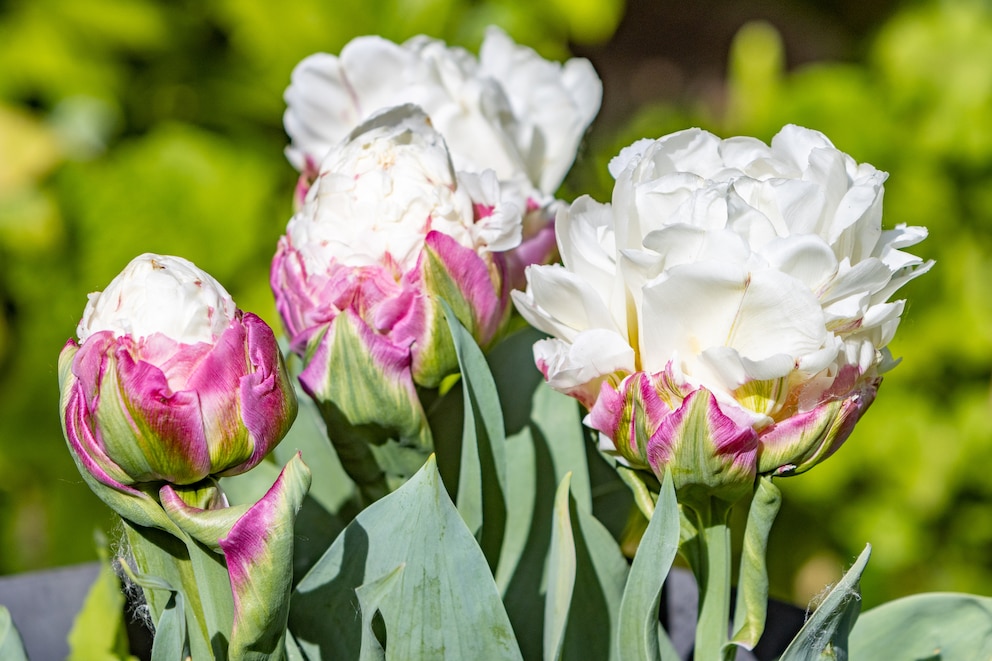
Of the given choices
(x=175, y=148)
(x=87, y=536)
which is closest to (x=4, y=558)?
(x=87, y=536)

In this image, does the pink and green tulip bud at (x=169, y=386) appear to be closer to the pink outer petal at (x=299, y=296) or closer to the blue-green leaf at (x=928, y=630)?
the pink outer petal at (x=299, y=296)

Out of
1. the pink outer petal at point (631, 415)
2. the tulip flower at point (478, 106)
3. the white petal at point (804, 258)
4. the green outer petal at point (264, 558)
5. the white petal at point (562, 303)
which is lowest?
the green outer petal at point (264, 558)

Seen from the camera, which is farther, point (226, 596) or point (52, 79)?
point (52, 79)

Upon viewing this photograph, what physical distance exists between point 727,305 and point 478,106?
0.17 metres

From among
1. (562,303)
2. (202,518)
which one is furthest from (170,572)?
(562,303)

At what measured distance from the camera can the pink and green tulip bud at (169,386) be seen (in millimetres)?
295

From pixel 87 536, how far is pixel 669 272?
3.11ft

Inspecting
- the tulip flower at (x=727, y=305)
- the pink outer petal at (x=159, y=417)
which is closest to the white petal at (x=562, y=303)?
the tulip flower at (x=727, y=305)

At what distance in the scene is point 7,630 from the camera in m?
0.35

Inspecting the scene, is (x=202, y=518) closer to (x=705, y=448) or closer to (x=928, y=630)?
(x=705, y=448)

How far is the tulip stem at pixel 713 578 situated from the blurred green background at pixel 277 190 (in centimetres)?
71

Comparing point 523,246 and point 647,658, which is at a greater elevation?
point 523,246

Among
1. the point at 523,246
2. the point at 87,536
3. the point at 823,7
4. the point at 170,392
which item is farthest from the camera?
the point at 823,7

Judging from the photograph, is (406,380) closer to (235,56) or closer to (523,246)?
(523,246)
